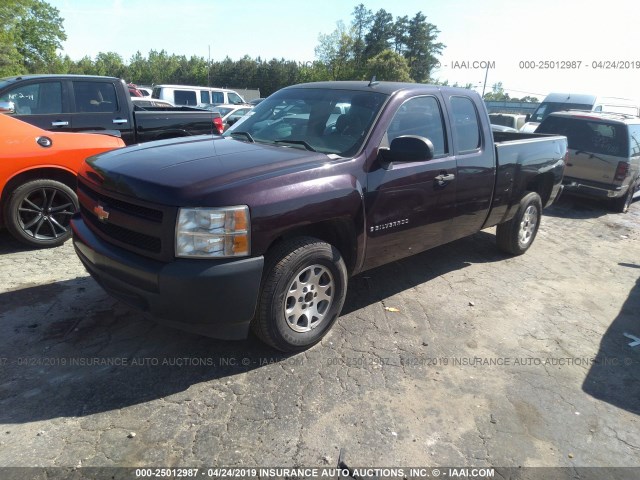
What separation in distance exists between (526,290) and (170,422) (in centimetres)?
389

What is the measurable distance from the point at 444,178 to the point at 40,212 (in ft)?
13.7

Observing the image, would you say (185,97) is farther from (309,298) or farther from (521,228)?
(309,298)

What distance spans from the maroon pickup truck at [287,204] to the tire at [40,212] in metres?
1.57

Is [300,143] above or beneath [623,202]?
above

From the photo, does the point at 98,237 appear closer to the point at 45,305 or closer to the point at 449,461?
the point at 45,305

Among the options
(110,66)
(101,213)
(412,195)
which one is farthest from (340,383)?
(110,66)

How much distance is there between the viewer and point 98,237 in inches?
127

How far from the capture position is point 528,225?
6.00 m

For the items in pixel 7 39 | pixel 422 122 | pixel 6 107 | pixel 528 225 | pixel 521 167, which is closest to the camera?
pixel 422 122

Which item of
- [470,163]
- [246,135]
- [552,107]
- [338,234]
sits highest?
[552,107]

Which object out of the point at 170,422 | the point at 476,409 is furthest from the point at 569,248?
the point at 170,422

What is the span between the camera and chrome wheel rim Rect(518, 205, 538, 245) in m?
5.81

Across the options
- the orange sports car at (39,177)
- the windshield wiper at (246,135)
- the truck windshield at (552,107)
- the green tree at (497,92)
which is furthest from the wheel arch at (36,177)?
the green tree at (497,92)

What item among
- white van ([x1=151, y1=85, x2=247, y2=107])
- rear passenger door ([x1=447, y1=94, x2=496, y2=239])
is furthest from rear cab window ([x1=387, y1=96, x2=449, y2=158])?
white van ([x1=151, y1=85, x2=247, y2=107])
